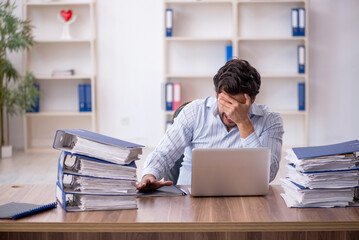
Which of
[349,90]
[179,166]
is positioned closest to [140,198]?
[179,166]

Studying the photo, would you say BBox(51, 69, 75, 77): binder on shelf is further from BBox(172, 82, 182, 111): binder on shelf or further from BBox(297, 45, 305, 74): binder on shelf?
BBox(297, 45, 305, 74): binder on shelf

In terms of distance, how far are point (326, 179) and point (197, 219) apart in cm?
46

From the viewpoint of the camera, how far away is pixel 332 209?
1580 mm

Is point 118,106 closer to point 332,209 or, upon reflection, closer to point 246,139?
point 246,139

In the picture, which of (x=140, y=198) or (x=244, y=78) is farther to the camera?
(x=244, y=78)

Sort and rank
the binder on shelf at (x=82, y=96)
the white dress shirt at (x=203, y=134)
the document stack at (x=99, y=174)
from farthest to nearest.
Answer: the binder on shelf at (x=82, y=96) → the white dress shirt at (x=203, y=134) → the document stack at (x=99, y=174)

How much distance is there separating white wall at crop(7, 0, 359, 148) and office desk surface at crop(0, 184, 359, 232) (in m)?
4.32

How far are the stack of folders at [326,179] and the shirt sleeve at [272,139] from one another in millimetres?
376

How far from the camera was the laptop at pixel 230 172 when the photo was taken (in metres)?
1.68

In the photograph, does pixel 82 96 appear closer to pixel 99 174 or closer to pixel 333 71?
pixel 333 71

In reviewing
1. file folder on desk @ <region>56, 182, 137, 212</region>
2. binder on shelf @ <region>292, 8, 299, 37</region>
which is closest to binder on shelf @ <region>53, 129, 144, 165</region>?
file folder on desk @ <region>56, 182, 137, 212</region>

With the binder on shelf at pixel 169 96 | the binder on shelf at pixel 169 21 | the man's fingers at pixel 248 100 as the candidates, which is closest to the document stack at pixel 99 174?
the man's fingers at pixel 248 100

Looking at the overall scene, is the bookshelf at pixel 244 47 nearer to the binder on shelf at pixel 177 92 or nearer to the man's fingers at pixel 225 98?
the binder on shelf at pixel 177 92

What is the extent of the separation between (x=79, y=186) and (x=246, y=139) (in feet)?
2.47
